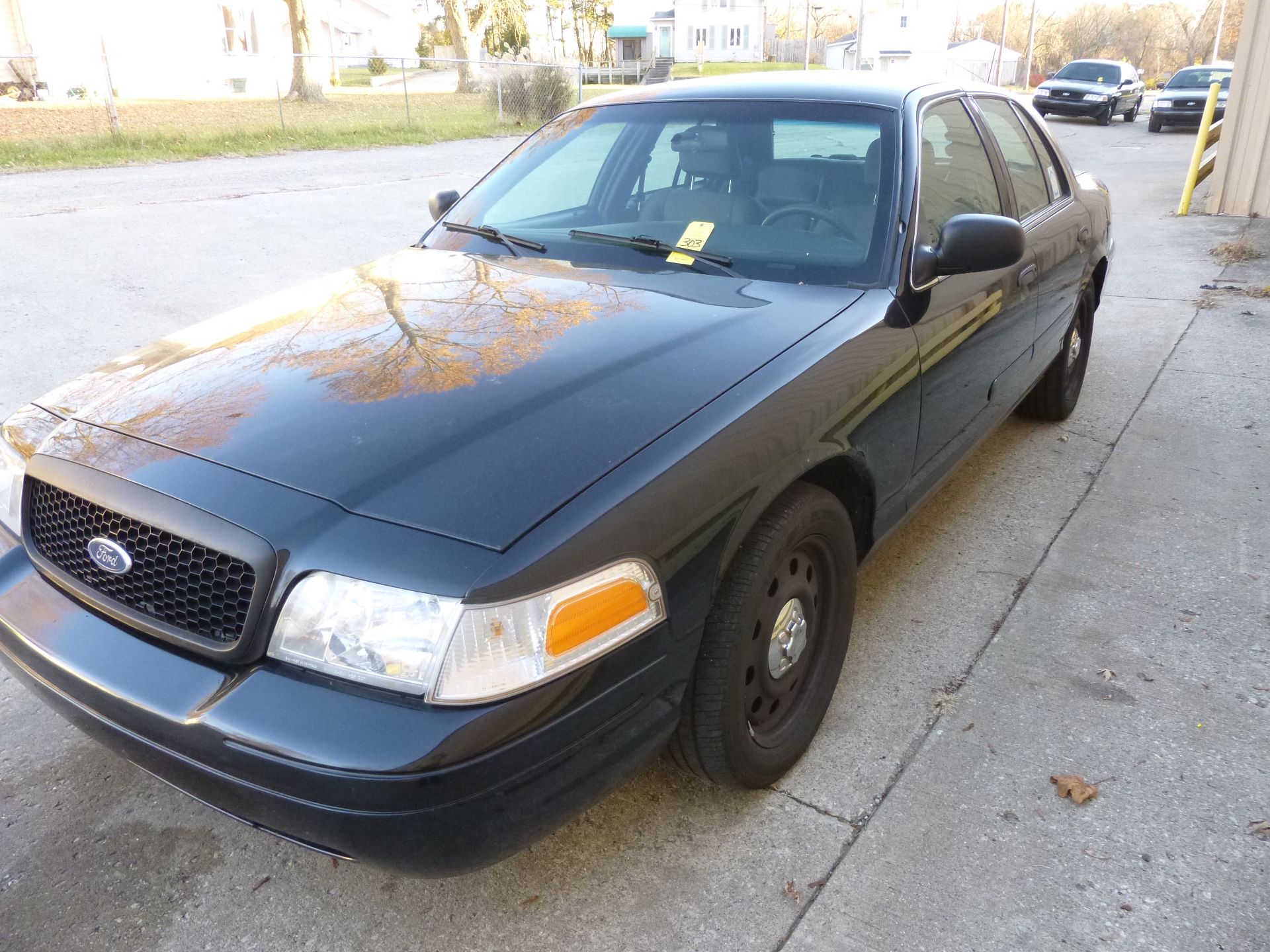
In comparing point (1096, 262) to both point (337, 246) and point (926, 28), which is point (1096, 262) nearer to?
point (337, 246)

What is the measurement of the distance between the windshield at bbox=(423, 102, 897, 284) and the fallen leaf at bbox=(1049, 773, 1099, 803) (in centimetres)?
140

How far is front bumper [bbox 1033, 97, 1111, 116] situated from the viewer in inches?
974

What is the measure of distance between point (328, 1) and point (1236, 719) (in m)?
45.6

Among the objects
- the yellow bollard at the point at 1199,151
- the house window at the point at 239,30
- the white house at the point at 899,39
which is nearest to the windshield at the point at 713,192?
the yellow bollard at the point at 1199,151

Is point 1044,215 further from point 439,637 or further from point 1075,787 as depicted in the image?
point 439,637

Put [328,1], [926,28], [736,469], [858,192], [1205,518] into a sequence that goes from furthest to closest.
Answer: [926,28] → [328,1] → [1205,518] → [858,192] → [736,469]

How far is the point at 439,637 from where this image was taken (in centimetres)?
168

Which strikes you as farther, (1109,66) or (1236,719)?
(1109,66)

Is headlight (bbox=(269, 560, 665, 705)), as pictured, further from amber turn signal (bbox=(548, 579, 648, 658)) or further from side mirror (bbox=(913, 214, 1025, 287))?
side mirror (bbox=(913, 214, 1025, 287))

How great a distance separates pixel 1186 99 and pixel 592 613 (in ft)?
83.6

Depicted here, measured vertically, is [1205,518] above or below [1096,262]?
below

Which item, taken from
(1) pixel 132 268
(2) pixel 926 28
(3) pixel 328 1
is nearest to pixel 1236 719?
(1) pixel 132 268

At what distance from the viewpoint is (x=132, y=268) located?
7.65 metres

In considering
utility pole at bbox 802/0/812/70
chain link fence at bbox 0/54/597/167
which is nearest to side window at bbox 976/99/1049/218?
chain link fence at bbox 0/54/597/167
